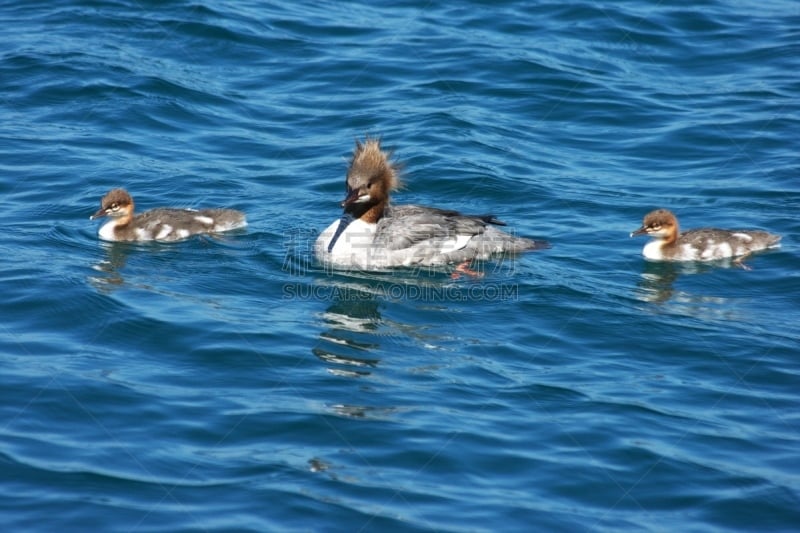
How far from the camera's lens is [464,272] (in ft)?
40.5

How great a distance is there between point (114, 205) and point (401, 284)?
3.59 m

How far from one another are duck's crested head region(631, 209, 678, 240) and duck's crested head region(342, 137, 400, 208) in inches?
118

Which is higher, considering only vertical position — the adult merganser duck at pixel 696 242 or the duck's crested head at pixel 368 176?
the duck's crested head at pixel 368 176

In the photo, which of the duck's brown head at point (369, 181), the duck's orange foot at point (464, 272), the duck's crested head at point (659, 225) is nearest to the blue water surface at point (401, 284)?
the duck's orange foot at point (464, 272)

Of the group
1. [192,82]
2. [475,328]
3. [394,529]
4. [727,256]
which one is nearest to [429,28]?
[192,82]

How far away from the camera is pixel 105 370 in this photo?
9.51 m

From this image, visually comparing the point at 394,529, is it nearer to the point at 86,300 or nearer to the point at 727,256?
the point at 86,300

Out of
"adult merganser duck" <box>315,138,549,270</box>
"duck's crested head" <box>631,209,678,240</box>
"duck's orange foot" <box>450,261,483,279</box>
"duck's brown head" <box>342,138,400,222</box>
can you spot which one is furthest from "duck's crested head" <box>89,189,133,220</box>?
"duck's crested head" <box>631,209,678,240</box>

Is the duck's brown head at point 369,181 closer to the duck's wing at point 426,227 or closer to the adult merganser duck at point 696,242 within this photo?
the duck's wing at point 426,227

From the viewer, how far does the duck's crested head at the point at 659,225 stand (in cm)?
1255

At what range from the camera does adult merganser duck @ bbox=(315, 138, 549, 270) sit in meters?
12.2

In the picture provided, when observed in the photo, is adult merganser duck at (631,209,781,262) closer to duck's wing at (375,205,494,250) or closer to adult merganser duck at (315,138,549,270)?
adult merganser duck at (315,138,549,270)

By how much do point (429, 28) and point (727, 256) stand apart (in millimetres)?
9344

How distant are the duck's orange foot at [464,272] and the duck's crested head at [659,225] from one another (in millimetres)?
1944
